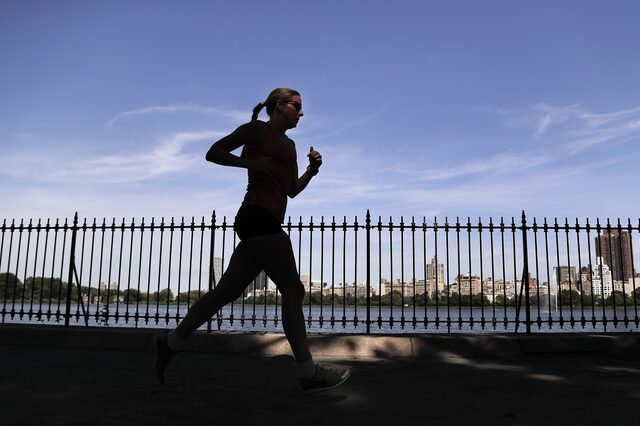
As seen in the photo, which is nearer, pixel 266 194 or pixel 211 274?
pixel 266 194

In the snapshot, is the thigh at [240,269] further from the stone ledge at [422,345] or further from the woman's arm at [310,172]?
the stone ledge at [422,345]

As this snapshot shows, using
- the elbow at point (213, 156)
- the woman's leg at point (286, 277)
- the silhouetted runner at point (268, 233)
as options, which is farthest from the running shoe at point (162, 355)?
the elbow at point (213, 156)

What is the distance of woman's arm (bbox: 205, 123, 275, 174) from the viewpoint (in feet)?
10.3

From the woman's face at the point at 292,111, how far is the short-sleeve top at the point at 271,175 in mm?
150

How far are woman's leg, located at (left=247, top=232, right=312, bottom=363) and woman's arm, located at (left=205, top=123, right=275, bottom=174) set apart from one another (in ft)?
1.42

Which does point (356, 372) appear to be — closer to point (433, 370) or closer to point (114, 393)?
point (433, 370)

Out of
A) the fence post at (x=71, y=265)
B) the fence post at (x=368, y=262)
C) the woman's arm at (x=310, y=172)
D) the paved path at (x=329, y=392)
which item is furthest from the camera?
the fence post at (x=71, y=265)

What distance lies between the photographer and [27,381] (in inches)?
155

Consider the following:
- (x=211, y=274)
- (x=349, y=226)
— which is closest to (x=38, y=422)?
(x=211, y=274)

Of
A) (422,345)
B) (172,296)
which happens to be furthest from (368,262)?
(172,296)

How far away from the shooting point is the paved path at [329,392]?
282cm

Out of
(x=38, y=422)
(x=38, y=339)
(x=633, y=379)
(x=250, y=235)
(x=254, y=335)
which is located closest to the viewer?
(x=38, y=422)

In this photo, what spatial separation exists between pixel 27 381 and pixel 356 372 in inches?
105

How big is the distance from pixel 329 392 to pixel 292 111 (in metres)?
1.96
